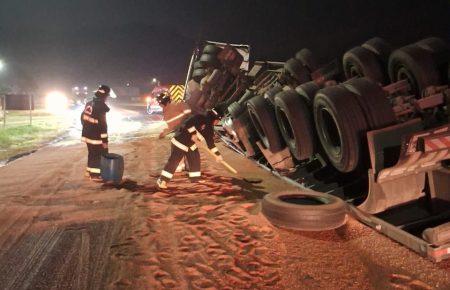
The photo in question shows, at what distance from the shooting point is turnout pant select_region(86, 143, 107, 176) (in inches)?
331

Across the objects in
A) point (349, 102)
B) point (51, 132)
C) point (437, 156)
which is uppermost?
point (349, 102)

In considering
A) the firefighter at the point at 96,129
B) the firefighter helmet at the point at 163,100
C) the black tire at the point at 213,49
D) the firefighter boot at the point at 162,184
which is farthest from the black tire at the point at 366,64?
the black tire at the point at 213,49

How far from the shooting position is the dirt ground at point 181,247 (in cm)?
380

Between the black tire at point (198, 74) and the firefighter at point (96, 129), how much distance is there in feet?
A: 19.2

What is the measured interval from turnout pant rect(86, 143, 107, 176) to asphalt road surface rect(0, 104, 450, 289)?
0.79 metres

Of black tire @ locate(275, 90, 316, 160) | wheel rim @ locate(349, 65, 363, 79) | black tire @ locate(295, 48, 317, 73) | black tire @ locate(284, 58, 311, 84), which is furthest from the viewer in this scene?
black tire @ locate(295, 48, 317, 73)

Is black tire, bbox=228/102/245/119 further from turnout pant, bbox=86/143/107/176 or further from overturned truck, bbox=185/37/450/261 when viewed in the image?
turnout pant, bbox=86/143/107/176

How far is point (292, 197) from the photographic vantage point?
5.58 m

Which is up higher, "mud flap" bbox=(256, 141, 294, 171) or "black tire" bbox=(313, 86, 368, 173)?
"black tire" bbox=(313, 86, 368, 173)

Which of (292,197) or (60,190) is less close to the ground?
(292,197)

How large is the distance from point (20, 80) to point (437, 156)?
7306cm

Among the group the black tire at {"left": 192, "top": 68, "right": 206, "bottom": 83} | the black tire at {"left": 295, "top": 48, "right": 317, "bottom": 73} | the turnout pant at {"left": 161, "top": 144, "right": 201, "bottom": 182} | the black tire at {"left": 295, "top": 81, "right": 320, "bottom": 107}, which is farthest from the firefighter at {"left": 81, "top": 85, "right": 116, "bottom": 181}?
the black tire at {"left": 192, "top": 68, "right": 206, "bottom": 83}

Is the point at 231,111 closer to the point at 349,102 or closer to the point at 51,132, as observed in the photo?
the point at 349,102

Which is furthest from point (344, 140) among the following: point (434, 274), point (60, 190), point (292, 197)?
point (60, 190)
